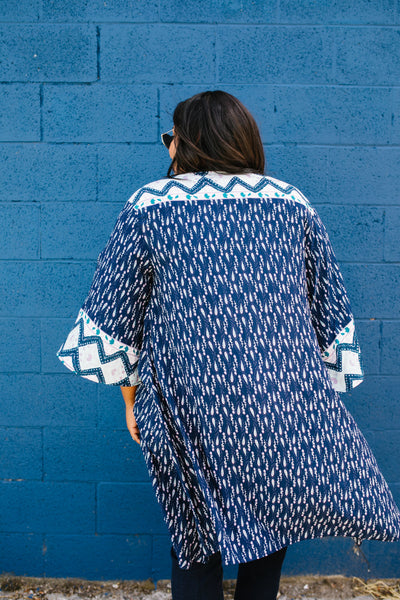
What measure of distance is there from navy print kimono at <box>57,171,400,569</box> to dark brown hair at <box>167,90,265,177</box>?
0.04 metres

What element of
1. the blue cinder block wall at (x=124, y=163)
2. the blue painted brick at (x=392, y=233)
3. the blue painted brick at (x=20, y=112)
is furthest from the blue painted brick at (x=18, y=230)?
the blue painted brick at (x=392, y=233)

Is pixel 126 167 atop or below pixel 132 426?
atop

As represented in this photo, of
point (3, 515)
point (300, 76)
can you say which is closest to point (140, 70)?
point (300, 76)

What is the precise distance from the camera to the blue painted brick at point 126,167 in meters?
2.20

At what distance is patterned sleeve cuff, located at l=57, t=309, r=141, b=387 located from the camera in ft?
4.92

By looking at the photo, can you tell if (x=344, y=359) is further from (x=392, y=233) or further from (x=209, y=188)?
(x=392, y=233)

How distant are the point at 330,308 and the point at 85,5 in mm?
1536

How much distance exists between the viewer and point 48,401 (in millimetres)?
2314

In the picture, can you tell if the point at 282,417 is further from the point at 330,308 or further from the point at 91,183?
the point at 91,183

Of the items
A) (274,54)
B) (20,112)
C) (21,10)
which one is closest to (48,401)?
(20,112)

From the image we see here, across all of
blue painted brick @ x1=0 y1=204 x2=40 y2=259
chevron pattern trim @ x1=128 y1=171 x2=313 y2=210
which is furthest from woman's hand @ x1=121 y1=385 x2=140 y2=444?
blue painted brick @ x1=0 y1=204 x2=40 y2=259

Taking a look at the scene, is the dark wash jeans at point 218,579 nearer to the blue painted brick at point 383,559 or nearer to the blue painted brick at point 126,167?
the blue painted brick at point 383,559

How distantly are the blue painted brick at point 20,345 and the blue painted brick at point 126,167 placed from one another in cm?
61

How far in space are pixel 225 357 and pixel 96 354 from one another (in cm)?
39
